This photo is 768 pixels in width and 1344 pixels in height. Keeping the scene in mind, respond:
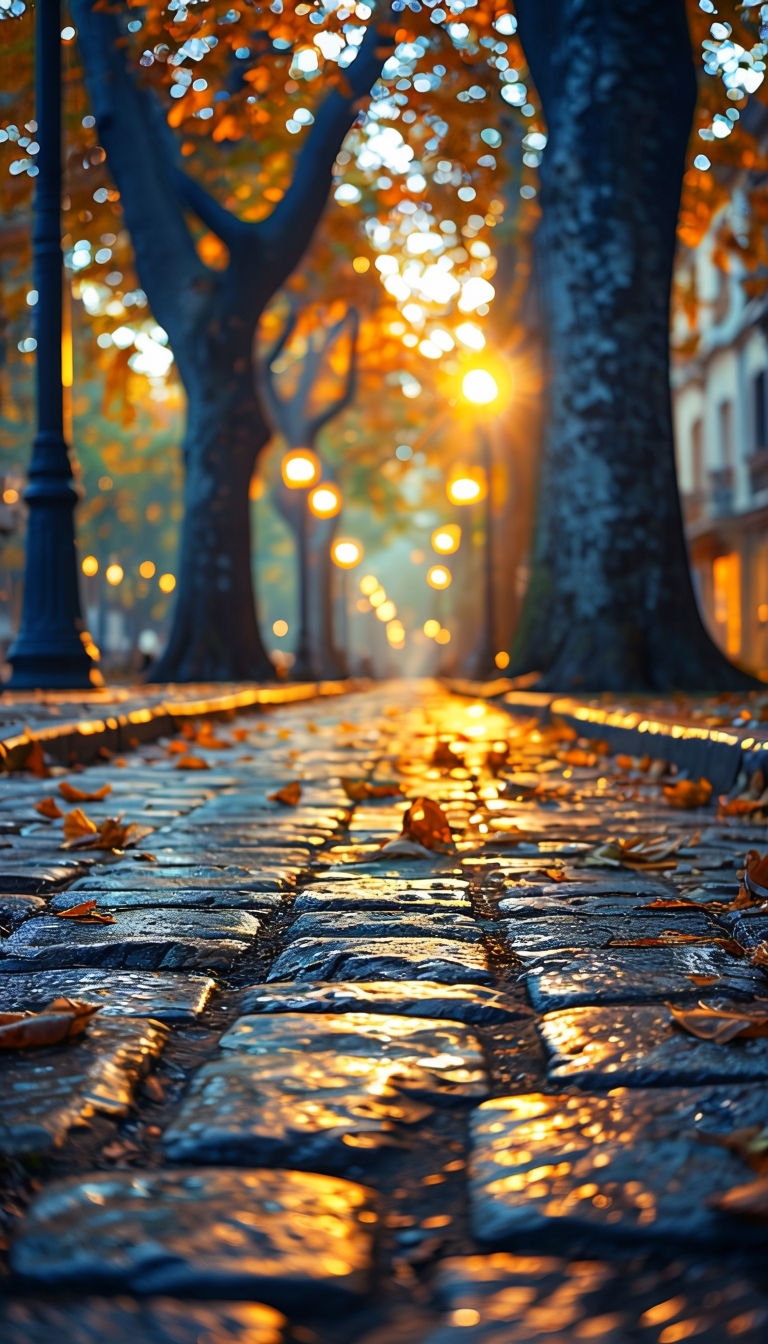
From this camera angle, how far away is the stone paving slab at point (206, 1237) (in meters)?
1.41

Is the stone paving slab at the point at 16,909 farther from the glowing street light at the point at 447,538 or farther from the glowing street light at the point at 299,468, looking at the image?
the glowing street light at the point at 447,538

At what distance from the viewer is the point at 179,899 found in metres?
3.63

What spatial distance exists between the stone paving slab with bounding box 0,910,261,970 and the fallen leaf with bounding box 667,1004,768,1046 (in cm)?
99

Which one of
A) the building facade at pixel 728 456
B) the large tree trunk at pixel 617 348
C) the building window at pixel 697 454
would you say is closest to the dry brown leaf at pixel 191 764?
the large tree trunk at pixel 617 348

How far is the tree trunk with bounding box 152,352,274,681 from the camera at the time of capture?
17.7m

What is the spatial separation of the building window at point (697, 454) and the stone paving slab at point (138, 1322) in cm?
3939

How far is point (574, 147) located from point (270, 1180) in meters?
11.9

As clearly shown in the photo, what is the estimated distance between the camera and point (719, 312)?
120ft

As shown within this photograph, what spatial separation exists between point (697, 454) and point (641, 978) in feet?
129

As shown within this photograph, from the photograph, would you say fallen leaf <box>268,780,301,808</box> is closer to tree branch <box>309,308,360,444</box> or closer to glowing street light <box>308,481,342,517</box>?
tree branch <box>309,308,360,444</box>

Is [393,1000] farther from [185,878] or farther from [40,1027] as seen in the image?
[185,878]

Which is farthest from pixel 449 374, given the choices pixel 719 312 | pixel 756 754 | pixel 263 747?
pixel 756 754

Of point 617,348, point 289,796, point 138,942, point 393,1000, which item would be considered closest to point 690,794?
point 289,796

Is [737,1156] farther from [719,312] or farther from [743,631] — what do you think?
[719,312]
